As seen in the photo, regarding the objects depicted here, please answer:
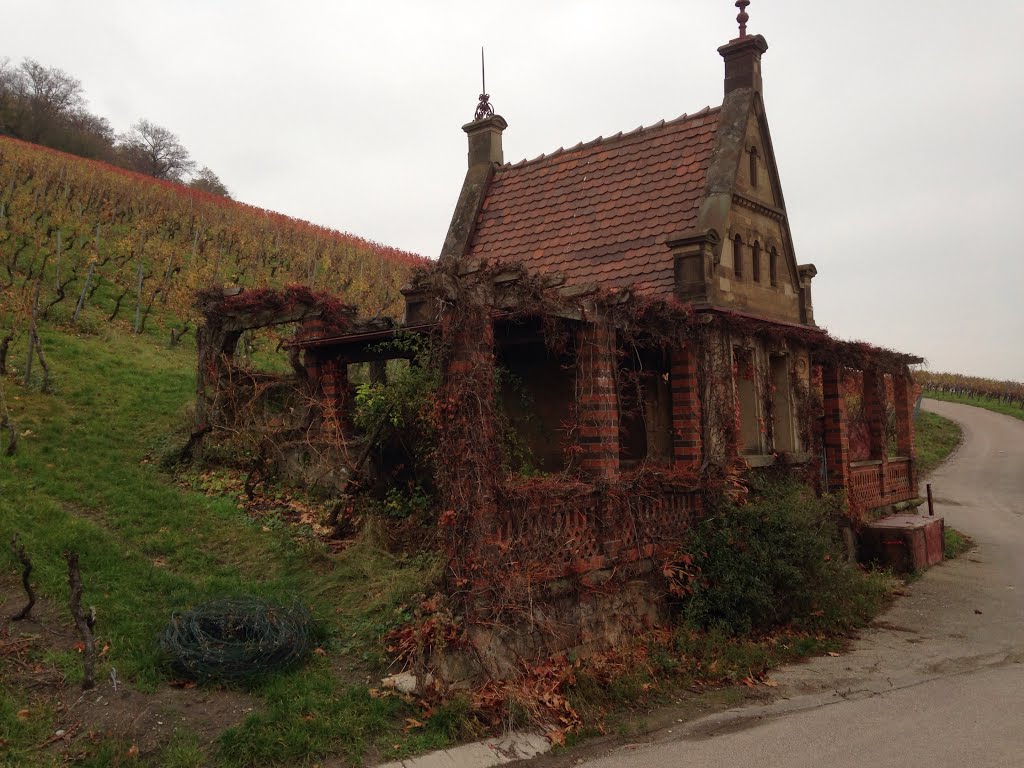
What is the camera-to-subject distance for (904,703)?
7637mm

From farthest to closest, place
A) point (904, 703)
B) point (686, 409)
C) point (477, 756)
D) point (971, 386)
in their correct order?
1. point (971, 386)
2. point (686, 409)
3. point (904, 703)
4. point (477, 756)

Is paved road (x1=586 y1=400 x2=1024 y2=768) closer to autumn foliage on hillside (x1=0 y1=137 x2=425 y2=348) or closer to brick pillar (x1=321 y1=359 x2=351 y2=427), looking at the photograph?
brick pillar (x1=321 y1=359 x2=351 y2=427)

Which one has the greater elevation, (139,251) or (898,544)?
(139,251)

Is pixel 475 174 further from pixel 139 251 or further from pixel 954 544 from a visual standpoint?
pixel 139 251

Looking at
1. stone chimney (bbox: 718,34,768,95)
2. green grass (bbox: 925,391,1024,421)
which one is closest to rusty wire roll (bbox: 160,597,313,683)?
stone chimney (bbox: 718,34,768,95)

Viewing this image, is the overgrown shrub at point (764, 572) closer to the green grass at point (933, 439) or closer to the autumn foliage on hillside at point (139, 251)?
the autumn foliage on hillside at point (139, 251)

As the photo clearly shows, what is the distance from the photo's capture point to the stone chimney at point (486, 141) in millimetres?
16422

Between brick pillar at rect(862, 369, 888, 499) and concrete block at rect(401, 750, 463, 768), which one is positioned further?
brick pillar at rect(862, 369, 888, 499)

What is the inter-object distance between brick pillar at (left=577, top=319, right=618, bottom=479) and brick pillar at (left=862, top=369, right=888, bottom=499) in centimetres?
872

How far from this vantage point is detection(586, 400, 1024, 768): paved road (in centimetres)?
629

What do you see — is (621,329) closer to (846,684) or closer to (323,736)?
(846,684)

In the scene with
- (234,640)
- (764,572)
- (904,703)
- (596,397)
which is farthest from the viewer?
(764,572)

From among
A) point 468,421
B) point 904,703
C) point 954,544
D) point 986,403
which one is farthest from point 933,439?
point 468,421

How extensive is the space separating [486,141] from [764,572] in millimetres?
10679
